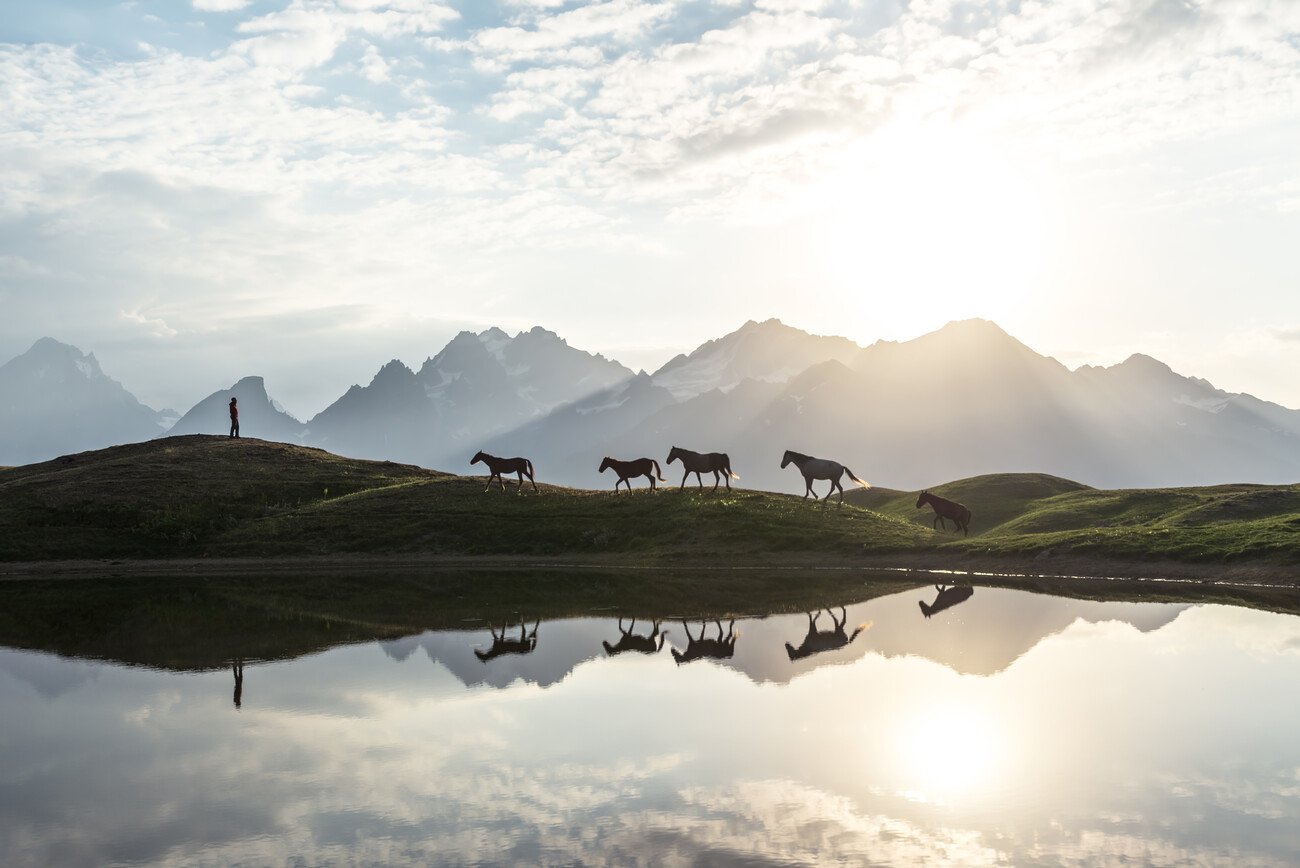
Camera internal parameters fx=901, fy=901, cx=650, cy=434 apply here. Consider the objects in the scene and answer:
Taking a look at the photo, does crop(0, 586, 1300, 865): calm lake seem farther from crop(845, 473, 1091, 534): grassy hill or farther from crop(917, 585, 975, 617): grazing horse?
crop(845, 473, 1091, 534): grassy hill

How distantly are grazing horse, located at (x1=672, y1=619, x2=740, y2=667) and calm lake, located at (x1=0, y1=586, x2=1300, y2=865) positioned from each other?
0.21 m

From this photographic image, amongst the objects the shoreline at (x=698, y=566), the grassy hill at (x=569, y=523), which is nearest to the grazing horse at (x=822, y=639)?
the shoreline at (x=698, y=566)

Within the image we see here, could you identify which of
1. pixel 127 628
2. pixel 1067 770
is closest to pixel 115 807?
pixel 1067 770

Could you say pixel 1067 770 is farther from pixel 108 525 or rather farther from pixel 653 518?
pixel 108 525

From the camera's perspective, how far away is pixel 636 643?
3228 cm

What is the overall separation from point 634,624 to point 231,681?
15.4 metres

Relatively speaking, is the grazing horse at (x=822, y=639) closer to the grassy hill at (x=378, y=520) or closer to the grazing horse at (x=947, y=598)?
the grazing horse at (x=947, y=598)

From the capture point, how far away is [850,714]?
21.6m

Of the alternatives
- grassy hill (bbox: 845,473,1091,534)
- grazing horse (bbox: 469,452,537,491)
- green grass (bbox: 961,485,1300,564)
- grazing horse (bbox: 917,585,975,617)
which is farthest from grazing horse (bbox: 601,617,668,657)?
grassy hill (bbox: 845,473,1091,534)

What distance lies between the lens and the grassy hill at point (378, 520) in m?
62.4

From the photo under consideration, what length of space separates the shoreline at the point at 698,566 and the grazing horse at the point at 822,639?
18493mm

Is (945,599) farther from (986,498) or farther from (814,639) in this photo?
(986,498)

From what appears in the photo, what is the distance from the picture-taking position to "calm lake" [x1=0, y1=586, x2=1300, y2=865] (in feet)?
45.6

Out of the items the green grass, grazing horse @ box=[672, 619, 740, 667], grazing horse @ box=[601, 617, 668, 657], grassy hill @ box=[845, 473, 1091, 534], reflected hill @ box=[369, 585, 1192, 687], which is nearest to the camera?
reflected hill @ box=[369, 585, 1192, 687]
